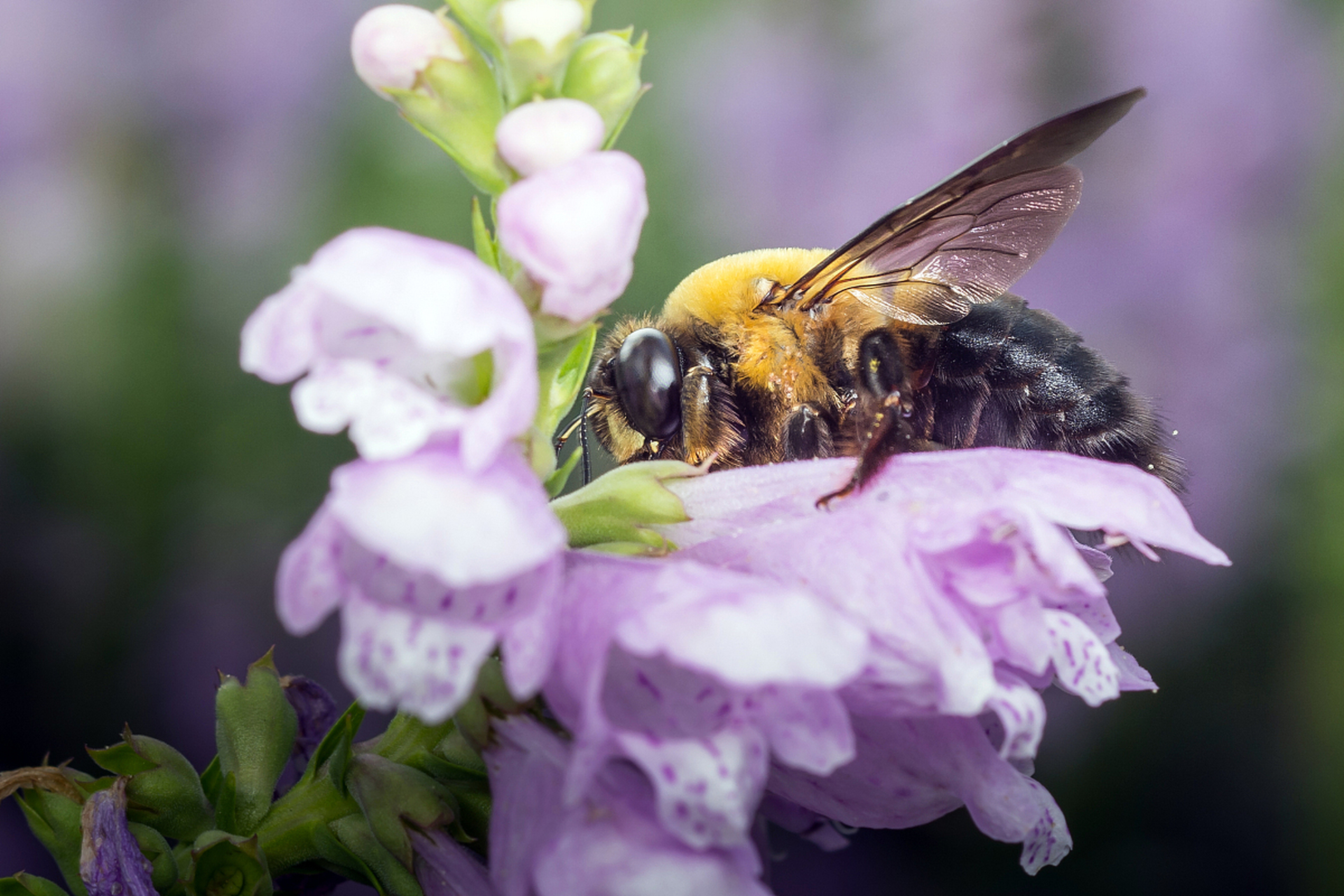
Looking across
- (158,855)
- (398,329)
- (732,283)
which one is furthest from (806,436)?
(158,855)

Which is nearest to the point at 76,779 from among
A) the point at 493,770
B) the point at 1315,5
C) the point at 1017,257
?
the point at 493,770

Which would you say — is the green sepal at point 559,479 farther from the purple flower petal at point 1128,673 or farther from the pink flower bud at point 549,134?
the purple flower petal at point 1128,673

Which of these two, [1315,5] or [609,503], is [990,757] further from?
[1315,5]

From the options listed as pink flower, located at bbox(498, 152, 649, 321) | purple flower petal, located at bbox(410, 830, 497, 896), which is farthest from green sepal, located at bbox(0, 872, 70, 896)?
pink flower, located at bbox(498, 152, 649, 321)

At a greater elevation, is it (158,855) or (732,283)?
(732,283)

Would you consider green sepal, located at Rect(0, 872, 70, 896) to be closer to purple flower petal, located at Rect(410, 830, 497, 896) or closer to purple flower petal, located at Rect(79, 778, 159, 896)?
purple flower petal, located at Rect(79, 778, 159, 896)

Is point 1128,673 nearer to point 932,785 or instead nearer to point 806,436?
point 932,785

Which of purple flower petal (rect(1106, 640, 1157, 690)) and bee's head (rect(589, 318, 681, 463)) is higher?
bee's head (rect(589, 318, 681, 463))
